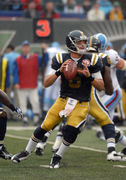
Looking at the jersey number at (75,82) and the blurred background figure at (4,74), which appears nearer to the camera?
the jersey number at (75,82)

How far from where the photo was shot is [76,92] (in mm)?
7289

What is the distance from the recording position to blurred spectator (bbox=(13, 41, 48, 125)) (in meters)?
13.7

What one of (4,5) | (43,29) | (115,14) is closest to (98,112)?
(43,29)

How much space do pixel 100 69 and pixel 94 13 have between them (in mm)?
9582

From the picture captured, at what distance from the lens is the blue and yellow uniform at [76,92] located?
7.21 metres

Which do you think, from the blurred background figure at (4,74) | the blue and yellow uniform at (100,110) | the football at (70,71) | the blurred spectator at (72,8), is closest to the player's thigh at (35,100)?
the blurred background figure at (4,74)

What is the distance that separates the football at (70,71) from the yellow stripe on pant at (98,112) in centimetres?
87

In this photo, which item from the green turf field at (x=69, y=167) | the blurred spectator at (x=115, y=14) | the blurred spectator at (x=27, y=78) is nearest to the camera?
the green turf field at (x=69, y=167)

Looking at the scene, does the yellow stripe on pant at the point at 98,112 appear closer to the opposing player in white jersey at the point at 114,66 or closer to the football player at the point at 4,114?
the opposing player in white jersey at the point at 114,66

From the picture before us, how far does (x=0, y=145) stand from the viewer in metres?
7.57

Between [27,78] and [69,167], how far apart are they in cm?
660

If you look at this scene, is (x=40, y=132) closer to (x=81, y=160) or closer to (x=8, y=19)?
(x=81, y=160)

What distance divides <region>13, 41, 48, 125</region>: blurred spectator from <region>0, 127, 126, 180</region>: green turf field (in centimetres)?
408

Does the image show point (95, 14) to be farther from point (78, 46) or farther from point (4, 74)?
point (78, 46)
